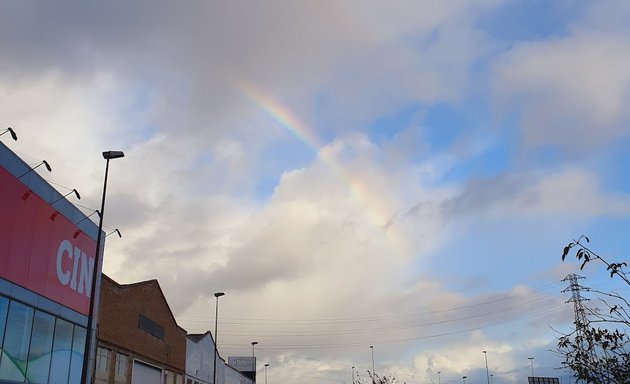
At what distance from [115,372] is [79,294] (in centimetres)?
1019

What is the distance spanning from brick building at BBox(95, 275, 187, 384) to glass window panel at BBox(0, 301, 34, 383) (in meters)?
11.3

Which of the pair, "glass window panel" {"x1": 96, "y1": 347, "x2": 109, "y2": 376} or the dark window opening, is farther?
the dark window opening

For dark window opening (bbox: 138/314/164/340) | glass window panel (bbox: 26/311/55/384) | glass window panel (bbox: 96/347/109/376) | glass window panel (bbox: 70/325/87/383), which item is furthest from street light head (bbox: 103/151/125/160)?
dark window opening (bbox: 138/314/164/340)

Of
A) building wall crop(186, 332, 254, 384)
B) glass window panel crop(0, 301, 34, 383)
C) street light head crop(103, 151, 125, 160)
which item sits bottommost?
glass window panel crop(0, 301, 34, 383)

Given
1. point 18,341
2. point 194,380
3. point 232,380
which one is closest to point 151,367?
point 194,380

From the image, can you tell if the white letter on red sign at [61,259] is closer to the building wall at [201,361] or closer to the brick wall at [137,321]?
the brick wall at [137,321]

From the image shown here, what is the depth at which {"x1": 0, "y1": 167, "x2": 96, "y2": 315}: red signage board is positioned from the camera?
22.3 metres

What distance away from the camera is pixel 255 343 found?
340 feet

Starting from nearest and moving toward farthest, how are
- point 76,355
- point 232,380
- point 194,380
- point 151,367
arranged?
point 76,355
point 151,367
point 194,380
point 232,380

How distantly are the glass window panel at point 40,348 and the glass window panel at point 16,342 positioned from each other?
0.49m

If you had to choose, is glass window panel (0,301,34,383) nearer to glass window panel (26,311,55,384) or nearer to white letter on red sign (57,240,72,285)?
glass window panel (26,311,55,384)

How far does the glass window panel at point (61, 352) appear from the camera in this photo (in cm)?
2672

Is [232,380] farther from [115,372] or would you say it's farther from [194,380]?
[115,372]

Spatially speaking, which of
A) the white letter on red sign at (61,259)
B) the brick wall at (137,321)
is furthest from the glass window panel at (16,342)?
the brick wall at (137,321)
